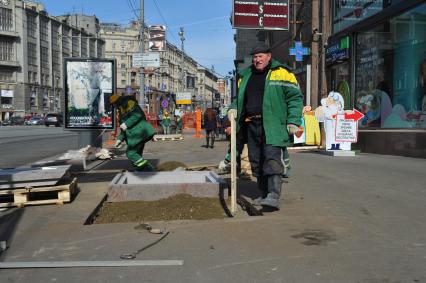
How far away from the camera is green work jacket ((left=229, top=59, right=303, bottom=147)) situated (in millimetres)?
Result: 5703

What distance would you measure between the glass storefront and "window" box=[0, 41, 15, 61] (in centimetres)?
7905

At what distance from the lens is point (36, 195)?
6719 mm

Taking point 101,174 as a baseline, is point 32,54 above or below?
above

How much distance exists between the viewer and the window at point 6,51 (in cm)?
8469

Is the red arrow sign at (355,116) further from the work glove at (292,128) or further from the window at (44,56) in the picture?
the window at (44,56)

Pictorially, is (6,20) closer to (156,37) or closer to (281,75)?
(156,37)

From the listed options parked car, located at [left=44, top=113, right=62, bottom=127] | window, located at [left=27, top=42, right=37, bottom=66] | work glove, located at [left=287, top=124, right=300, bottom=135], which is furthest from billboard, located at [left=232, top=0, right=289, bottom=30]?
window, located at [left=27, top=42, right=37, bottom=66]

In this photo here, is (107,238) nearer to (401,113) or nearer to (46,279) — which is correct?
(46,279)

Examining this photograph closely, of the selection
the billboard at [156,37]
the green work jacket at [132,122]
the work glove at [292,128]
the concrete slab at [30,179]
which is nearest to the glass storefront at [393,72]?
the green work jacket at [132,122]

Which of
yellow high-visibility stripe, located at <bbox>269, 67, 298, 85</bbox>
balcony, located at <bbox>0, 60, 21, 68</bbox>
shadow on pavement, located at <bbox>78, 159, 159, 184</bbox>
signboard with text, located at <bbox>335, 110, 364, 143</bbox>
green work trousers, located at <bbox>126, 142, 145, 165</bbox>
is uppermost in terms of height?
balcony, located at <bbox>0, 60, 21, 68</bbox>

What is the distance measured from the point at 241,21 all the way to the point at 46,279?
18468 millimetres

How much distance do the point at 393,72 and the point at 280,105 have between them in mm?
10472

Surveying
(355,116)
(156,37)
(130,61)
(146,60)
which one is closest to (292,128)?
(355,116)

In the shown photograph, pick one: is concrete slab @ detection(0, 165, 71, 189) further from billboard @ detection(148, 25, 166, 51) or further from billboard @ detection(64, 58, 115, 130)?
billboard @ detection(148, 25, 166, 51)
